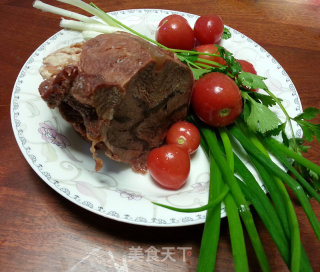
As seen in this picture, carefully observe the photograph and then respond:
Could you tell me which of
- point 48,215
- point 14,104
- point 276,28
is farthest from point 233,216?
point 276,28

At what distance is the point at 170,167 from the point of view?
4.35 feet

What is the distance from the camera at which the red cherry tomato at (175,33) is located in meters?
1.85

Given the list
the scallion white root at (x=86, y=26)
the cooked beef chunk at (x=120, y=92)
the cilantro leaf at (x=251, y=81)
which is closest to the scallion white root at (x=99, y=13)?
the scallion white root at (x=86, y=26)

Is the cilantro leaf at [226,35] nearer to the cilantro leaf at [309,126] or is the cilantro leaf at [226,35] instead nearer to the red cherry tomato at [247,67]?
the red cherry tomato at [247,67]

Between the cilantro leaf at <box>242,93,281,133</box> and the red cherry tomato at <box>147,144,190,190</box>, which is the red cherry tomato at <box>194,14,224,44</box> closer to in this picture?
the cilantro leaf at <box>242,93,281,133</box>

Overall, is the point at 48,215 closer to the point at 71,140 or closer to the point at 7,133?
the point at 71,140

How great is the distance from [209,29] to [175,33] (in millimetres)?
225

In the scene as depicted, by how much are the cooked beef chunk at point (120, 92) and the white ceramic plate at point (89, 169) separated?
103 millimetres

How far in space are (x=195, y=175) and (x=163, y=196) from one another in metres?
0.22

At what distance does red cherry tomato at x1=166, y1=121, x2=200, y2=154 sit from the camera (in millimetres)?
1479

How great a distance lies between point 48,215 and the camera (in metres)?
1.32

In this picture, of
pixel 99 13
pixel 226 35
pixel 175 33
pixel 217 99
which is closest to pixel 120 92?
pixel 217 99

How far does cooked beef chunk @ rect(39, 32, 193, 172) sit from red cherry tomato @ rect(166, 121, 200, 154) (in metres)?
0.08

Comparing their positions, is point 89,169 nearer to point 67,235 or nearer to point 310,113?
point 67,235
